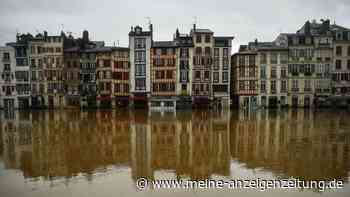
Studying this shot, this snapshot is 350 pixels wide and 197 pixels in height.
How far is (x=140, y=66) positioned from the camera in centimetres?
3688

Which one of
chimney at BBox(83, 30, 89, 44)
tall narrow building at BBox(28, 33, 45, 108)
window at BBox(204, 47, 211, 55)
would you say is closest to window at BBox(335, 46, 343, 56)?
window at BBox(204, 47, 211, 55)

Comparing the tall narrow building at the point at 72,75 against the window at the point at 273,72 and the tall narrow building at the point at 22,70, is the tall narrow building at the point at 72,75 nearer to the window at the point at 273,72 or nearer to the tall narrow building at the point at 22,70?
the tall narrow building at the point at 22,70

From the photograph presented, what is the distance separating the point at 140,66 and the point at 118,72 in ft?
11.2

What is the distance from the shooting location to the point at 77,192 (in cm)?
678

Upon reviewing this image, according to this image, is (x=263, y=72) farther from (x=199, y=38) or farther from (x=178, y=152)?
(x=178, y=152)

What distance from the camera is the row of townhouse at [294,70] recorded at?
1422 inches

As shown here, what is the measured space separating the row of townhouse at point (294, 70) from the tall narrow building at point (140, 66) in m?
12.7

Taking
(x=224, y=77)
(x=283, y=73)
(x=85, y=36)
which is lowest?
(x=224, y=77)

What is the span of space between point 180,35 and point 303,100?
19.6m

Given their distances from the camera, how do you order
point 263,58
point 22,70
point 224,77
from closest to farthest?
1. point 224,77
2. point 263,58
3. point 22,70

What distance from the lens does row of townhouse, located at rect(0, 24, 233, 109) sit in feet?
119

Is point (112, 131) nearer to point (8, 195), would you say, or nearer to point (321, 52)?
point (8, 195)

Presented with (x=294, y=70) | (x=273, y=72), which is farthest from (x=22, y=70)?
(x=294, y=70)

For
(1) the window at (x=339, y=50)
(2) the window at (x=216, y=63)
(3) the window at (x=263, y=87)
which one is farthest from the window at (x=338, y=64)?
(2) the window at (x=216, y=63)
